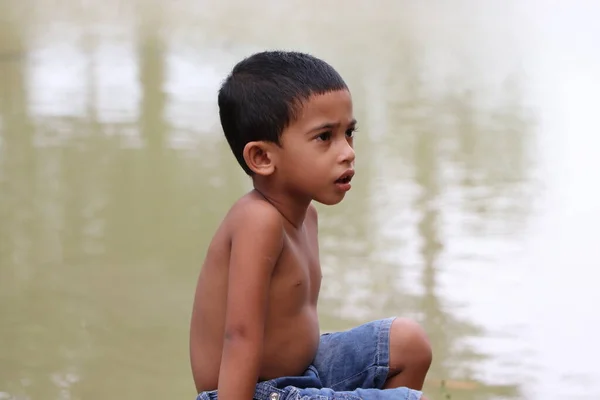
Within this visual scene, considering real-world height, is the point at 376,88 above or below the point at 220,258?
above

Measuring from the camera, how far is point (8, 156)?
5.29m

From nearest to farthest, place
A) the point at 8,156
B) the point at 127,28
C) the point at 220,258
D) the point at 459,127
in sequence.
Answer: the point at 220,258 < the point at 8,156 < the point at 459,127 < the point at 127,28

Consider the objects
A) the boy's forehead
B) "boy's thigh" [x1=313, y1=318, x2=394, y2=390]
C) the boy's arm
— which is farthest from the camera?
"boy's thigh" [x1=313, y1=318, x2=394, y2=390]

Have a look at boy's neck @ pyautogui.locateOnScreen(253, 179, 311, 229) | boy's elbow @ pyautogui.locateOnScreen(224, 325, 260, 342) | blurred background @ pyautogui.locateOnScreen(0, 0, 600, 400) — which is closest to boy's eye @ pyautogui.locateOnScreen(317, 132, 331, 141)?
boy's neck @ pyautogui.locateOnScreen(253, 179, 311, 229)

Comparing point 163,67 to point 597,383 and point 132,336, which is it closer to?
point 132,336

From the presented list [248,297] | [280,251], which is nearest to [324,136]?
[280,251]

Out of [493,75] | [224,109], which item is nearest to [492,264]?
[224,109]

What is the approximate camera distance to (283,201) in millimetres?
1963

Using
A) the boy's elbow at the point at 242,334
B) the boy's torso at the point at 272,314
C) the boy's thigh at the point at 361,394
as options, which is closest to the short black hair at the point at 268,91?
the boy's torso at the point at 272,314

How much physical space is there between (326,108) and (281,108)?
9 centimetres

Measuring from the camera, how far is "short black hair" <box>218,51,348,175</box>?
6.24ft

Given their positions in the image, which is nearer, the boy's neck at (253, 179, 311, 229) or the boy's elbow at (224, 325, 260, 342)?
the boy's elbow at (224, 325, 260, 342)

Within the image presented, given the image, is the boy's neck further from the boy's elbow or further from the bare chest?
the boy's elbow

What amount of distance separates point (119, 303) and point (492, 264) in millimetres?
1425
